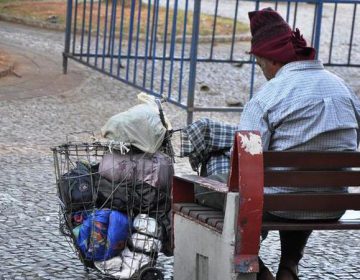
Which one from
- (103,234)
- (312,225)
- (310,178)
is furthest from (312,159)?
(103,234)

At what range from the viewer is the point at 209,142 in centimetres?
511

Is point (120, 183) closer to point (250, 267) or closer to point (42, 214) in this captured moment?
point (250, 267)

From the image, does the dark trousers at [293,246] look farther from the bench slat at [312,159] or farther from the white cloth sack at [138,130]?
the white cloth sack at [138,130]

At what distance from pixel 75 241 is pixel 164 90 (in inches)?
263

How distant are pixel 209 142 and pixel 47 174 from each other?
3210mm

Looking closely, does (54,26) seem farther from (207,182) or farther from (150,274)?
(207,182)

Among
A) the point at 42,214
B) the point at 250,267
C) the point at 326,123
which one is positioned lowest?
the point at 42,214

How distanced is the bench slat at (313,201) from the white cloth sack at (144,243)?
106 cm

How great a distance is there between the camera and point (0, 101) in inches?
436

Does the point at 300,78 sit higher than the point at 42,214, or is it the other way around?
the point at 300,78

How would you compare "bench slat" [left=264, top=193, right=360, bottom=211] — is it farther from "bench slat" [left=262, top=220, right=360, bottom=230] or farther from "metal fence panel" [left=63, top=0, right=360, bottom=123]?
"metal fence panel" [left=63, top=0, right=360, bottom=123]

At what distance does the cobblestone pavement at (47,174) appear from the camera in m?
5.83

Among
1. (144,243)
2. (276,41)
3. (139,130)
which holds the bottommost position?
(144,243)

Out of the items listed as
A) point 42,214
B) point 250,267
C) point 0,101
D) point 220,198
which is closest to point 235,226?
point 250,267
